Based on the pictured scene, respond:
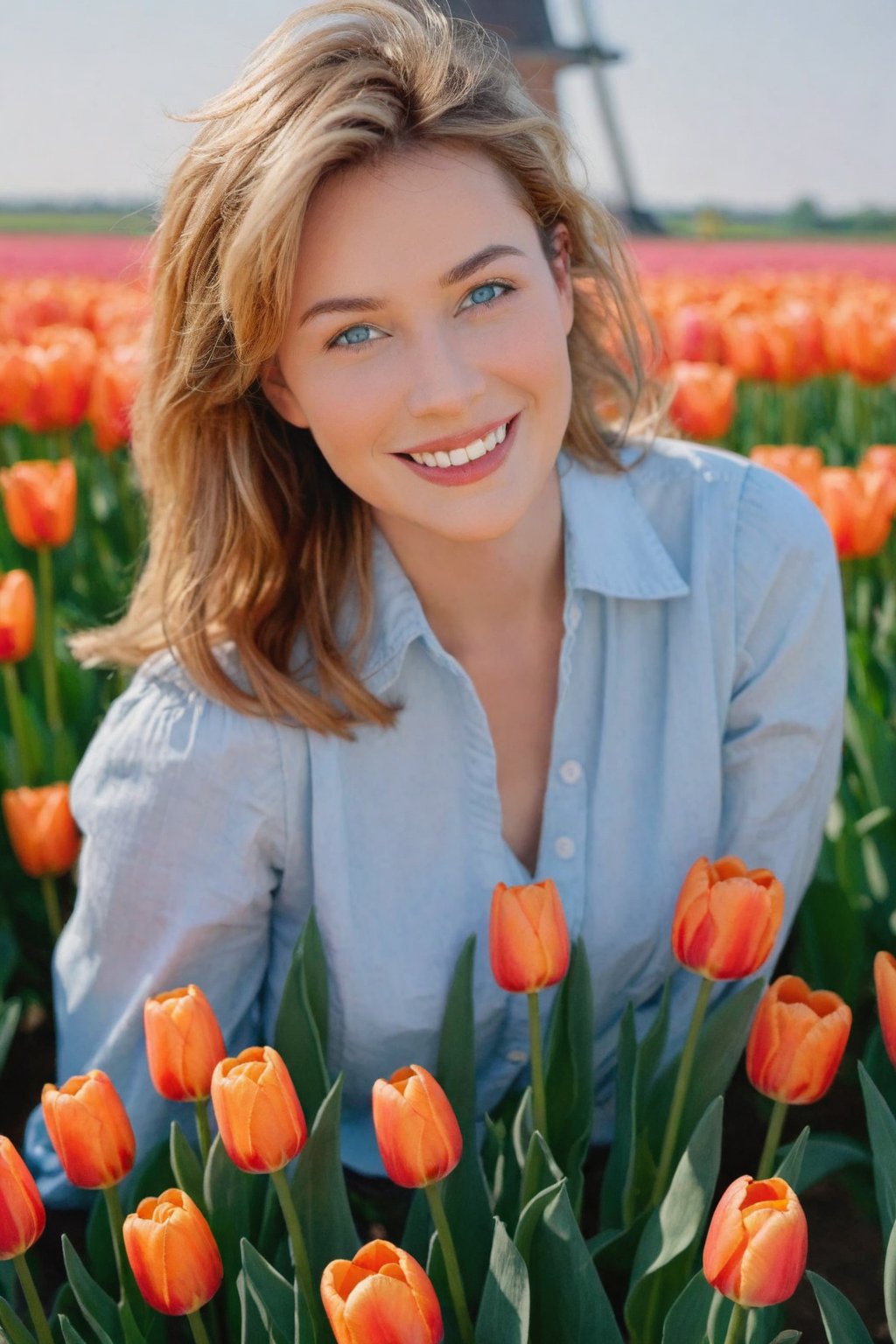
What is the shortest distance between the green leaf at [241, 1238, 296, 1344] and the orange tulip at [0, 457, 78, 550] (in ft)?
5.18

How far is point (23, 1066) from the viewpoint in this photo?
2.39 m

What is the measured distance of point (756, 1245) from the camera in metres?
1.11

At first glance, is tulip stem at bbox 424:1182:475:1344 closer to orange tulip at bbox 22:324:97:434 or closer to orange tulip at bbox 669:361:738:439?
orange tulip at bbox 669:361:738:439

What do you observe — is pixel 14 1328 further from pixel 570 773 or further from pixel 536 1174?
pixel 570 773

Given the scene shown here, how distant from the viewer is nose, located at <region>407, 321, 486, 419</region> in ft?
5.54

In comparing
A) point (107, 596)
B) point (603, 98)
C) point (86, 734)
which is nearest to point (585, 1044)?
point (86, 734)

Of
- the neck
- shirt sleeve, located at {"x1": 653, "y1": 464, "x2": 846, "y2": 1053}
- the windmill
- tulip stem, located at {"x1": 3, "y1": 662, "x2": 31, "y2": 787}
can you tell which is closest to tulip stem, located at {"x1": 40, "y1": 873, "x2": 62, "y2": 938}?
tulip stem, located at {"x1": 3, "y1": 662, "x2": 31, "y2": 787}

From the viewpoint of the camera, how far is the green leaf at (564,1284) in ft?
4.34

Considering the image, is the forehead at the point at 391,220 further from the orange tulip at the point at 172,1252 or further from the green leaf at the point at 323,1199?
the orange tulip at the point at 172,1252

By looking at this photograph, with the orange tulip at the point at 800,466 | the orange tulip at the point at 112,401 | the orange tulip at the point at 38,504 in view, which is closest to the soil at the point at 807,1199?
the orange tulip at the point at 38,504

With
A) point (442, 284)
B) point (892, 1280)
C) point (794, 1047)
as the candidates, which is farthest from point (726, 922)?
point (442, 284)

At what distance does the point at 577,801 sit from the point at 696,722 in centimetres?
19

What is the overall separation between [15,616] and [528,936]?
1.20m

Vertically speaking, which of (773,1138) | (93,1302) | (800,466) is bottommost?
(93,1302)
